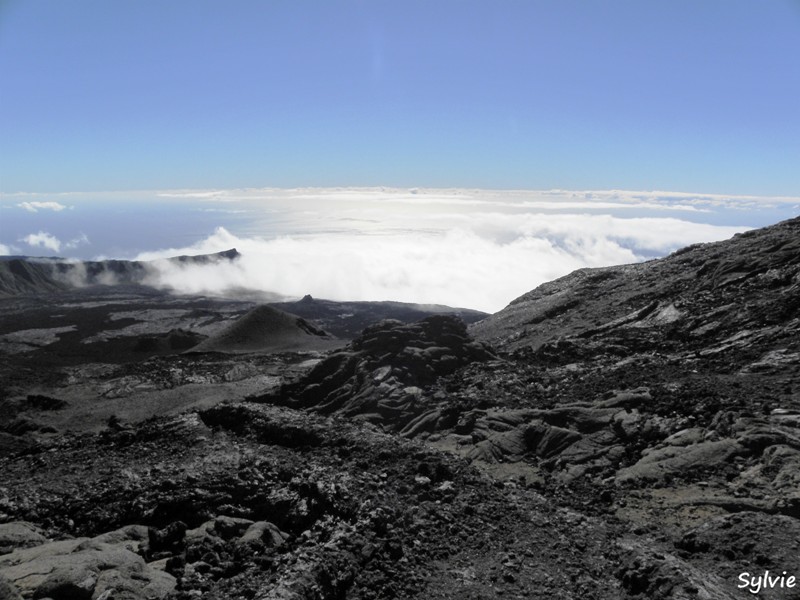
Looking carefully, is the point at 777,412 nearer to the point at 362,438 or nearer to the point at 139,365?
the point at 362,438

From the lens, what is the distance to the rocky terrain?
38.6ft

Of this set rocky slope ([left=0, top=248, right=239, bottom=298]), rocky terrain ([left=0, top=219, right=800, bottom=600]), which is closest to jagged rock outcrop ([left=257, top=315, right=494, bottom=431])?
rocky terrain ([left=0, top=219, right=800, bottom=600])

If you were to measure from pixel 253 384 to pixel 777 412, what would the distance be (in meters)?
30.6

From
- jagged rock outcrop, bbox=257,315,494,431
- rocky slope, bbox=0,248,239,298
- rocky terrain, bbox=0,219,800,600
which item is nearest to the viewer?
rocky terrain, bbox=0,219,800,600

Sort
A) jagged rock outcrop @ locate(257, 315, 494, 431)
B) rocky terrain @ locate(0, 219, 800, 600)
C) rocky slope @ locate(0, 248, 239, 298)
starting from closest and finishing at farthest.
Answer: rocky terrain @ locate(0, 219, 800, 600) → jagged rock outcrop @ locate(257, 315, 494, 431) → rocky slope @ locate(0, 248, 239, 298)

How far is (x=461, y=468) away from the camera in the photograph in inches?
686

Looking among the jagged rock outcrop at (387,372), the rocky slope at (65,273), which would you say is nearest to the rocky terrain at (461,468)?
the jagged rock outcrop at (387,372)

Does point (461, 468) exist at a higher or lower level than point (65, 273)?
higher

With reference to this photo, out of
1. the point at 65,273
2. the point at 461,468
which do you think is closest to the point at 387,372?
the point at 461,468

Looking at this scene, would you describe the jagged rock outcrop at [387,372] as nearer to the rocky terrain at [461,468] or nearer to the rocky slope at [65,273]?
the rocky terrain at [461,468]

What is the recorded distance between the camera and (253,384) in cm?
3794

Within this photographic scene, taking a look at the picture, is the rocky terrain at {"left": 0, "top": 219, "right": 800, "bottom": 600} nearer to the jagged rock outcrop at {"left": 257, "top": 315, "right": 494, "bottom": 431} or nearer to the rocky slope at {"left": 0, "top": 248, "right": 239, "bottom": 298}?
the jagged rock outcrop at {"left": 257, "top": 315, "right": 494, "bottom": 431}

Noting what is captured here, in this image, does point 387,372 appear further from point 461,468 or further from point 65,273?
point 65,273

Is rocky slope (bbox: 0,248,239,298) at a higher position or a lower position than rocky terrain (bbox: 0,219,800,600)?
lower
